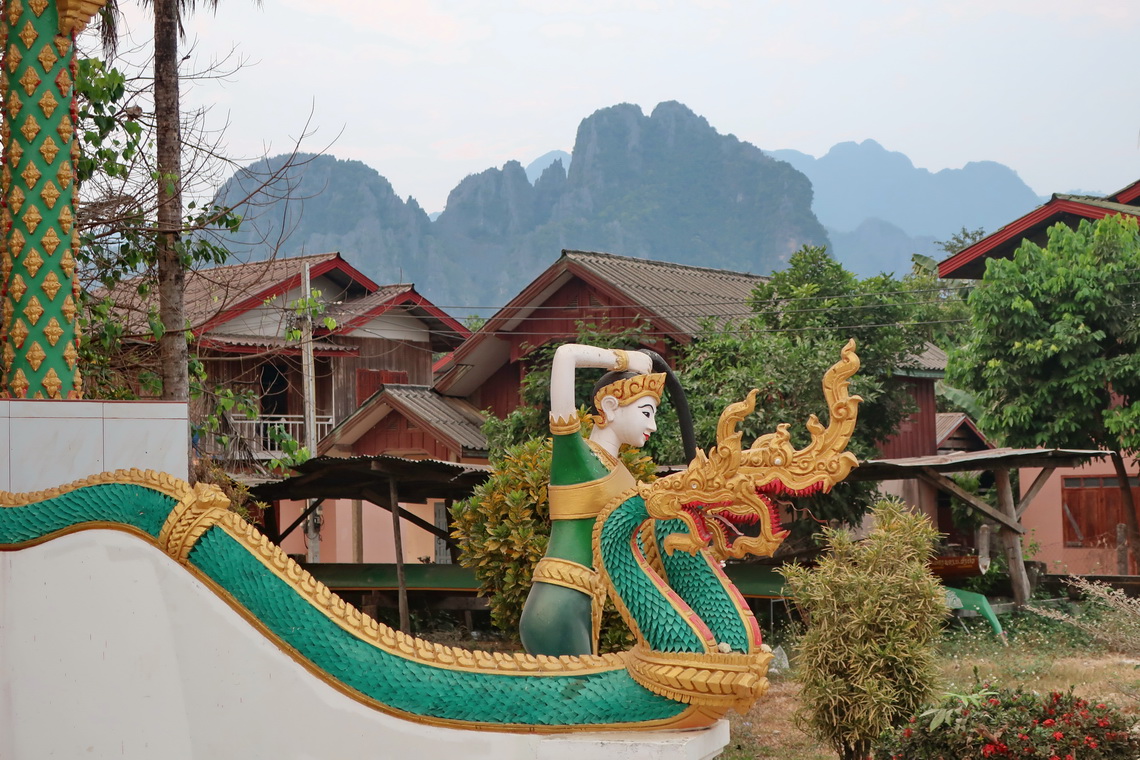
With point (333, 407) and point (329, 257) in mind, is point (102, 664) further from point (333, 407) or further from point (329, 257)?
point (333, 407)

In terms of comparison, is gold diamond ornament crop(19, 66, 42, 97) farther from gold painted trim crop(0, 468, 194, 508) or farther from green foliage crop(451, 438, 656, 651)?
green foliage crop(451, 438, 656, 651)

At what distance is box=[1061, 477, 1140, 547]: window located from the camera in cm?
2062

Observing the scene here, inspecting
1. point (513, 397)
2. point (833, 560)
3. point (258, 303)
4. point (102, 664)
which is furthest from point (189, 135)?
point (513, 397)

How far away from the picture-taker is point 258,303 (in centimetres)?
2002

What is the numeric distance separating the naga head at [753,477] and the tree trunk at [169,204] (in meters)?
6.04

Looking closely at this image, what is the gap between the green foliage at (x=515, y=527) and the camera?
816 centimetres

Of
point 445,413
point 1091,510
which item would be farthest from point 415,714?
point 1091,510

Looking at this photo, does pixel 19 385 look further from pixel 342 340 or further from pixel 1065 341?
pixel 342 340

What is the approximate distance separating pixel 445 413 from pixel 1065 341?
35.1ft

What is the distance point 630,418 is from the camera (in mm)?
5285

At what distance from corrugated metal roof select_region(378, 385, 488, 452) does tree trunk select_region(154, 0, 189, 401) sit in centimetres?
989

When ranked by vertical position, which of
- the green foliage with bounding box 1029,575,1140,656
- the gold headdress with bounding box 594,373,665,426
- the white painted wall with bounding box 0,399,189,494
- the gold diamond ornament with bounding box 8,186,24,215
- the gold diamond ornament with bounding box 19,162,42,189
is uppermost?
the gold diamond ornament with bounding box 19,162,42,189

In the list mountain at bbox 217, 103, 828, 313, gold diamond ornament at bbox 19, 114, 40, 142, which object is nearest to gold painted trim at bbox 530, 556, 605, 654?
gold diamond ornament at bbox 19, 114, 40, 142

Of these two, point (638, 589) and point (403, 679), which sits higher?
point (638, 589)
